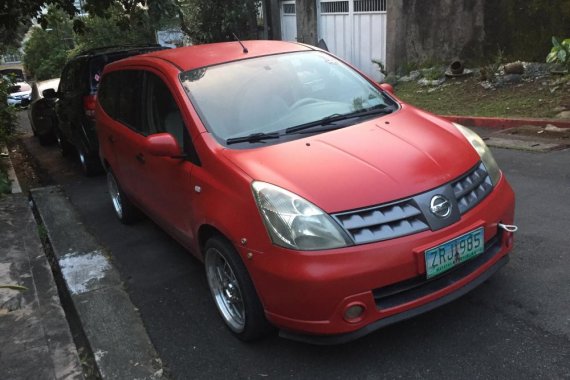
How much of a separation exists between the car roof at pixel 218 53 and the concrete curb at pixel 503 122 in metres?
4.25

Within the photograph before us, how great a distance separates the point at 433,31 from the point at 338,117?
26.8 ft

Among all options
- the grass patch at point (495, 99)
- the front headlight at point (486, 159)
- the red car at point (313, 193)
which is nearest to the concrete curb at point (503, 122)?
the grass patch at point (495, 99)

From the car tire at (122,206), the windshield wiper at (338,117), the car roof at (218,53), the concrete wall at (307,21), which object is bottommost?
the car tire at (122,206)

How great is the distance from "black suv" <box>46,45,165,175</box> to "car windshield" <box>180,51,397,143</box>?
394 centimetres

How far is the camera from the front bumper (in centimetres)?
253

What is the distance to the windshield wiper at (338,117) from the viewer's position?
133 inches

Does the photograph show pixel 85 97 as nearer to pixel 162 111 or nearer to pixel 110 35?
pixel 162 111

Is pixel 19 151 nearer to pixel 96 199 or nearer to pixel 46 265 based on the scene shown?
pixel 96 199

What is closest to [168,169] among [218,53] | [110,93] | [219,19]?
[218,53]

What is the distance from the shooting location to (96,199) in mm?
6625

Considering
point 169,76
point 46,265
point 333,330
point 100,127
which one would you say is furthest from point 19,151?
point 333,330

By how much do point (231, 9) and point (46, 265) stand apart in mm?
12853

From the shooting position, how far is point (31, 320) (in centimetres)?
356

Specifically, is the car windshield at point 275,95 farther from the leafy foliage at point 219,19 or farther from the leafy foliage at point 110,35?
the leafy foliage at point 110,35
